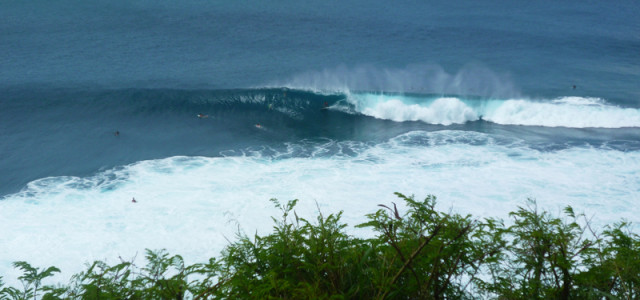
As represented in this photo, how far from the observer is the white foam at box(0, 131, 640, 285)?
46.4ft

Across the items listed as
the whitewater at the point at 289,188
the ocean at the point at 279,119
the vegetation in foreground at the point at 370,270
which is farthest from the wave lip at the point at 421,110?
the vegetation in foreground at the point at 370,270

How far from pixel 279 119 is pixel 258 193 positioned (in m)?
9.20

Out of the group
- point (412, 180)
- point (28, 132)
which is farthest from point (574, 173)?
point (28, 132)

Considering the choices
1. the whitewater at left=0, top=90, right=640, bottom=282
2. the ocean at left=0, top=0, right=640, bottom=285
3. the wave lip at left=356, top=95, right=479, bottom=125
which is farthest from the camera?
the wave lip at left=356, top=95, right=479, bottom=125

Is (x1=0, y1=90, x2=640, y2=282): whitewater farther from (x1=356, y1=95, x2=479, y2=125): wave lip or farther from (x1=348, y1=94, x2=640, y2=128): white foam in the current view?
(x1=348, y1=94, x2=640, y2=128): white foam

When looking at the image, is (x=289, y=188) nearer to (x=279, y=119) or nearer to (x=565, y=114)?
(x=279, y=119)

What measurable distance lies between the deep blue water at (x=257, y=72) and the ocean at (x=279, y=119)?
0.50ft

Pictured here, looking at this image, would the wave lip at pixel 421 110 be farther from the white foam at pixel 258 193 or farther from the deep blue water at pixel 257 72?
the white foam at pixel 258 193

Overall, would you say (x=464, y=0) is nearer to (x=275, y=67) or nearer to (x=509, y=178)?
(x=275, y=67)

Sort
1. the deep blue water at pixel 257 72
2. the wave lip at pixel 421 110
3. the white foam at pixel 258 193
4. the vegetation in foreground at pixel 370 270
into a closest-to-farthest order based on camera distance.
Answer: the vegetation in foreground at pixel 370 270 < the white foam at pixel 258 193 < the deep blue water at pixel 257 72 < the wave lip at pixel 421 110

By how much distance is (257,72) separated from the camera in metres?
30.7

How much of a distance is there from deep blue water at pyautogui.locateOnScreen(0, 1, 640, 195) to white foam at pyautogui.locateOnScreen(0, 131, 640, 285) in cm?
194

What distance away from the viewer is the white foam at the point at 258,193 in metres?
14.1

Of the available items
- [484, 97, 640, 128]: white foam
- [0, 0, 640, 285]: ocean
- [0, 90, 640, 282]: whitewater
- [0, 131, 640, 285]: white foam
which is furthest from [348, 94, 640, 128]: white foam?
[0, 131, 640, 285]: white foam
